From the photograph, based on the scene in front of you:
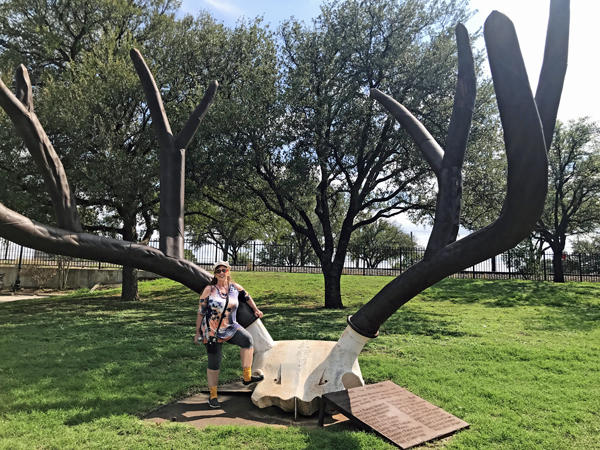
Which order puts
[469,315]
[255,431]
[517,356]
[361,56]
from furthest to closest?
1. [361,56]
2. [469,315]
3. [517,356]
4. [255,431]

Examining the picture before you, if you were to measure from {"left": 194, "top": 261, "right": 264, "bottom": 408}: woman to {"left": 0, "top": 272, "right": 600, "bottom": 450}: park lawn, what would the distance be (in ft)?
2.64

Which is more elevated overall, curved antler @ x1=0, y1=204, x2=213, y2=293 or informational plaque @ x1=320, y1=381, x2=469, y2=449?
curved antler @ x1=0, y1=204, x2=213, y2=293

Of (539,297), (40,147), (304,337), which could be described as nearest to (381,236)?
(539,297)

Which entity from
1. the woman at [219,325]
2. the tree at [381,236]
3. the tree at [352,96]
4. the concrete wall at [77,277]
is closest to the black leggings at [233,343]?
the woman at [219,325]

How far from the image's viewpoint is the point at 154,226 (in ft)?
57.9

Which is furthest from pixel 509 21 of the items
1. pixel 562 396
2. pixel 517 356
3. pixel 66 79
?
pixel 66 79

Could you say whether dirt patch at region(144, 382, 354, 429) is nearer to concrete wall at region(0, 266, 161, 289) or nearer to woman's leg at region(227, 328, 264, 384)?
woman's leg at region(227, 328, 264, 384)

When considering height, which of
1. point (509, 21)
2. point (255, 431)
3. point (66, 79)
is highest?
point (66, 79)

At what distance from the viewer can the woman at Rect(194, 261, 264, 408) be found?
17.1 ft

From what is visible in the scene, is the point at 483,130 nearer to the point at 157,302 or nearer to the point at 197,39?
the point at 197,39

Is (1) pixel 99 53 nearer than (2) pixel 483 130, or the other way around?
(2) pixel 483 130

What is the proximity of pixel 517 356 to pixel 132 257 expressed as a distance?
6.99 meters

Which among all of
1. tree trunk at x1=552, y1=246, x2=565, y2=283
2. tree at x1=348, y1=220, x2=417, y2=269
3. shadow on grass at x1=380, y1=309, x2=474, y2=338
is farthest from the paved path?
tree at x1=348, y1=220, x2=417, y2=269

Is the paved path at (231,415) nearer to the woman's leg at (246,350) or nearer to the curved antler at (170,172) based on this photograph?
the woman's leg at (246,350)
